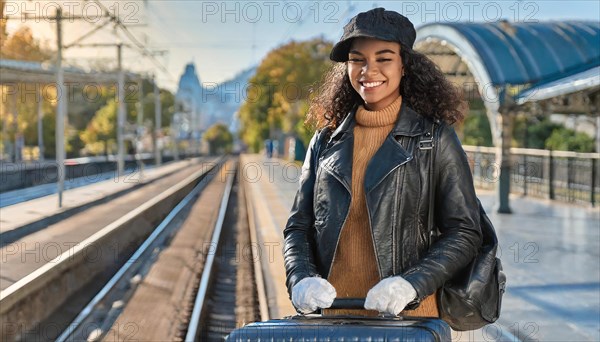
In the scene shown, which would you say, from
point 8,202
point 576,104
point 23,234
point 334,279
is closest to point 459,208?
point 334,279

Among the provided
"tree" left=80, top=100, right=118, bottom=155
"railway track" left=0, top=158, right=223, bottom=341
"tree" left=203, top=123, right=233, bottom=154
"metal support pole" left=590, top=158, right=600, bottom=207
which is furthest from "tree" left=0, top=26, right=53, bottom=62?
"tree" left=203, top=123, right=233, bottom=154

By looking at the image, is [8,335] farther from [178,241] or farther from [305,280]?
[178,241]

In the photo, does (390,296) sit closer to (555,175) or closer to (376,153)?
(376,153)

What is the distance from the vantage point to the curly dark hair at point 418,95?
262 cm

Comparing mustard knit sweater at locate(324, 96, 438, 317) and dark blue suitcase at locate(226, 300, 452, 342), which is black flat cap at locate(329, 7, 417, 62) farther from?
dark blue suitcase at locate(226, 300, 452, 342)

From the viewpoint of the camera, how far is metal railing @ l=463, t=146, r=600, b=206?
18609 millimetres

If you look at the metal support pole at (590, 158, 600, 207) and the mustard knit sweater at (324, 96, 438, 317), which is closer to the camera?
the mustard knit sweater at (324, 96, 438, 317)

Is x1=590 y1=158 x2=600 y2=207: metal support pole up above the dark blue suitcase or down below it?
below

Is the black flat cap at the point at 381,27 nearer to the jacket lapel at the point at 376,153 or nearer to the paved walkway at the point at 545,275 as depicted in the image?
the jacket lapel at the point at 376,153

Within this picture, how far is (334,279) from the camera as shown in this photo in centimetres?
256

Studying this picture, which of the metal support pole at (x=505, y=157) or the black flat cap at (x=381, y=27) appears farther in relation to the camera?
the metal support pole at (x=505, y=157)

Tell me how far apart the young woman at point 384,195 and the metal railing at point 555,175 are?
14.3m

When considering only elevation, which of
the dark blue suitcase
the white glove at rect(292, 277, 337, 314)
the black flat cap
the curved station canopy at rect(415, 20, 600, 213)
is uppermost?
the curved station canopy at rect(415, 20, 600, 213)

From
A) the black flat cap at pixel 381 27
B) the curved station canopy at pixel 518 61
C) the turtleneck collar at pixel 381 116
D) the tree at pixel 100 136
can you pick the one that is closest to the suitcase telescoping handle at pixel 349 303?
the turtleneck collar at pixel 381 116
